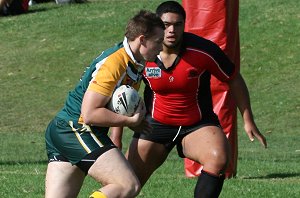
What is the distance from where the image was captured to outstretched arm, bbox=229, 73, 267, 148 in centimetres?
835

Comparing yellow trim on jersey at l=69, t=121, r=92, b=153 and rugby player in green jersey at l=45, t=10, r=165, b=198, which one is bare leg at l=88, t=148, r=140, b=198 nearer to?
rugby player in green jersey at l=45, t=10, r=165, b=198

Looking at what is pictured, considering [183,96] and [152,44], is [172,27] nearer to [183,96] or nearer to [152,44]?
[183,96]

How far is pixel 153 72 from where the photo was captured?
853cm

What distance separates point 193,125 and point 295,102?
513 inches

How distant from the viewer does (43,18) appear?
30.2 m

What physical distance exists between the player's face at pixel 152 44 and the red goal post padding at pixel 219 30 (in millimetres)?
4316

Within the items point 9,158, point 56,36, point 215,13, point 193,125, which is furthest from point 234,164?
point 56,36

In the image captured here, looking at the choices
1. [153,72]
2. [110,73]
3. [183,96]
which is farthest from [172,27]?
[110,73]

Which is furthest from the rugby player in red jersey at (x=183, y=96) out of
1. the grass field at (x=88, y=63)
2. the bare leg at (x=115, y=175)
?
the bare leg at (x=115, y=175)

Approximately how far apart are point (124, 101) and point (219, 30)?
15.0ft

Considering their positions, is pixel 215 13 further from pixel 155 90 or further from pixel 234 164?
pixel 155 90

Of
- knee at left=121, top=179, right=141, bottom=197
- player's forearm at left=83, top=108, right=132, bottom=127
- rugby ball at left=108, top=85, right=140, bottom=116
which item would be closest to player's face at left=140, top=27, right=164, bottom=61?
rugby ball at left=108, top=85, right=140, bottom=116

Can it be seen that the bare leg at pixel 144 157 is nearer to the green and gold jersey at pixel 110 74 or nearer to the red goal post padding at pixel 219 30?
the green and gold jersey at pixel 110 74

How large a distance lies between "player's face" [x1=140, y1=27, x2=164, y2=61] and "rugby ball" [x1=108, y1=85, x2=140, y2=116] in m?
0.27
